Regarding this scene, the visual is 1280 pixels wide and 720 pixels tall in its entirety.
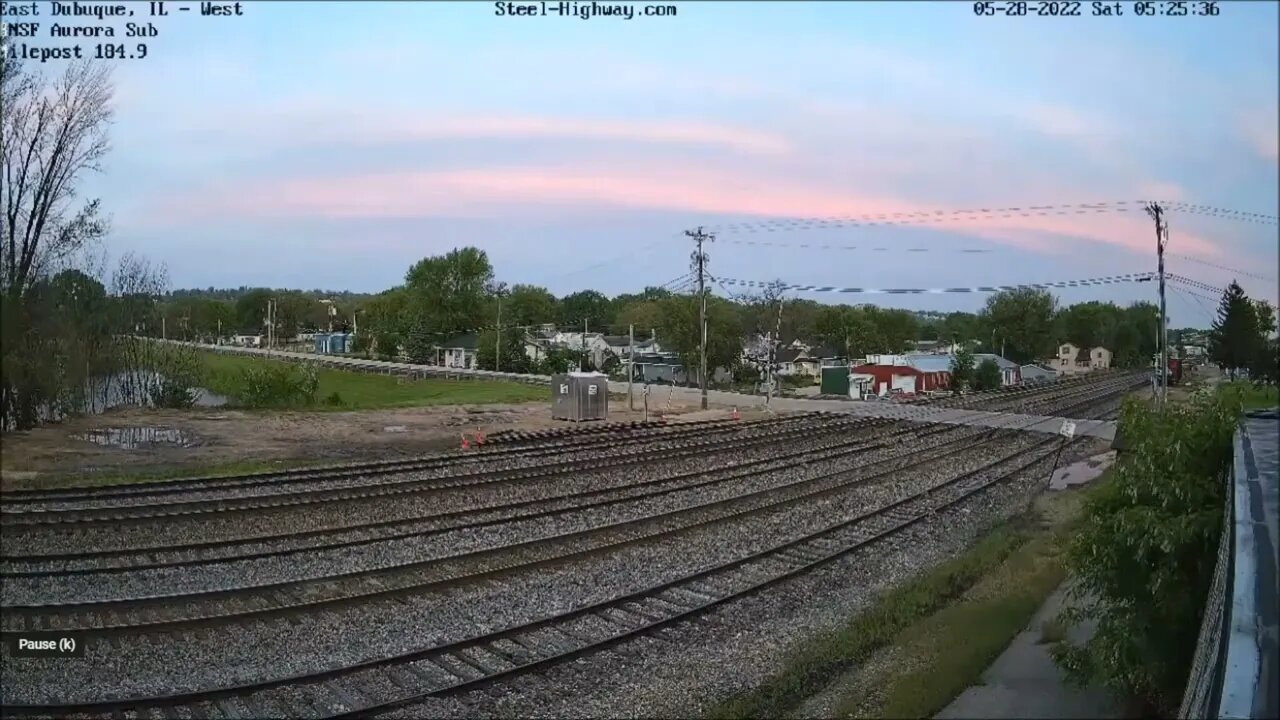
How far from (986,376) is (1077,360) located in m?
23.2

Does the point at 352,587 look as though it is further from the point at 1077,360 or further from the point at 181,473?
the point at 1077,360

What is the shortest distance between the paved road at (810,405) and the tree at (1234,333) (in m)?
20.2

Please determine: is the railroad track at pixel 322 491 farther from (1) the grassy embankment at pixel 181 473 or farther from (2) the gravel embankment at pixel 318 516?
(1) the grassy embankment at pixel 181 473

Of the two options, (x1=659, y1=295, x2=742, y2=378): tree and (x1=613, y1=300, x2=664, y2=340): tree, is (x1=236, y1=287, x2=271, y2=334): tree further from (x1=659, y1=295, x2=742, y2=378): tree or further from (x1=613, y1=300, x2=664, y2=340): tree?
(x1=613, y1=300, x2=664, y2=340): tree

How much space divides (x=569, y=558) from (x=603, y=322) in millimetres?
72042

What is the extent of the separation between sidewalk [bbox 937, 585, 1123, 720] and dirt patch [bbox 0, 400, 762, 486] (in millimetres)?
7942

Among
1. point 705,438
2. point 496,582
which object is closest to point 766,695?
point 496,582

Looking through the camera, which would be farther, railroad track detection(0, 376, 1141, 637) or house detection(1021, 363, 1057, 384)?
house detection(1021, 363, 1057, 384)

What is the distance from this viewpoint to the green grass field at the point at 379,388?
3094 cm

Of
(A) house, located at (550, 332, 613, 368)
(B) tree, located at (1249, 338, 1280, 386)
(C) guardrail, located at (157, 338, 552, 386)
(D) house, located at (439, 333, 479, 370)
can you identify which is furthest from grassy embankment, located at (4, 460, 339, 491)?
(A) house, located at (550, 332, 613, 368)

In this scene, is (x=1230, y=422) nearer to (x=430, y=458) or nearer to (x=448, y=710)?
Answer: (x=448, y=710)

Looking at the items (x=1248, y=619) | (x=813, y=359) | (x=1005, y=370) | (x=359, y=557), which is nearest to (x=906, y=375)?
(x=1005, y=370)

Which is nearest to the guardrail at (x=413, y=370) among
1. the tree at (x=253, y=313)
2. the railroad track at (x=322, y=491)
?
the tree at (x=253, y=313)

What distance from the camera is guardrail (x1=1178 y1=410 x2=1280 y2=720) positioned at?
2158 mm
